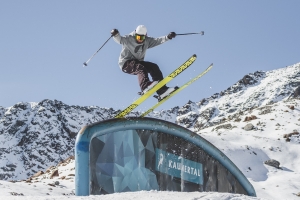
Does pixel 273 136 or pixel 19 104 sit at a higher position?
pixel 19 104

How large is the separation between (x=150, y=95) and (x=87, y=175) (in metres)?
2.16

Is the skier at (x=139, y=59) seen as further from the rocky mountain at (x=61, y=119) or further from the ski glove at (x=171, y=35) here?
the rocky mountain at (x=61, y=119)

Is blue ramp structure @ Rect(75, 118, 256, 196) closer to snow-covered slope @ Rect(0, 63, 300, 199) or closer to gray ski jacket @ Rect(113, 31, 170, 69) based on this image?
gray ski jacket @ Rect(113, 31, 170, 69)

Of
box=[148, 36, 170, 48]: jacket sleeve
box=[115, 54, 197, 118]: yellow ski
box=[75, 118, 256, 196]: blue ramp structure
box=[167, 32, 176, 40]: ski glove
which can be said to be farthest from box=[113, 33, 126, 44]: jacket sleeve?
box=[75, 118, 256, 196]: blue ramp structure

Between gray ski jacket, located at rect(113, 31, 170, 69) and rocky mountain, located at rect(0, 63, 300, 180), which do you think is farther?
rocky mountain, located at rect(0, 63, 300, 180)

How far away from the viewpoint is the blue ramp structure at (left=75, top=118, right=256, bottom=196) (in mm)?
9039

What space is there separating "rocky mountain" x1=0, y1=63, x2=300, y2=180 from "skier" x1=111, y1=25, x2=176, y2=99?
108 m

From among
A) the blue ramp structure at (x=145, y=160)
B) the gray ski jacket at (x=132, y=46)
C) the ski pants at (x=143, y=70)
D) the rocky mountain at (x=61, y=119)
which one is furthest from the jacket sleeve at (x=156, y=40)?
the rocky mountain at (x=61, y=119)

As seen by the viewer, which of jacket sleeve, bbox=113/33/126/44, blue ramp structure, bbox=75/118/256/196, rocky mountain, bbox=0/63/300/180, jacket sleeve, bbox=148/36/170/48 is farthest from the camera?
rocky mountain, bbox=0/63/300/180

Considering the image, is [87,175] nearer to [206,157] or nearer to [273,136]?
[206,157]

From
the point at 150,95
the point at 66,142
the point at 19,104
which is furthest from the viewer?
the point at 19,104

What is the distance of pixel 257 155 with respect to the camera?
27.9 metres

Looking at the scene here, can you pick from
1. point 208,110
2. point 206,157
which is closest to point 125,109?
point 206,157

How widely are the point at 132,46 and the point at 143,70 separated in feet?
2.04
